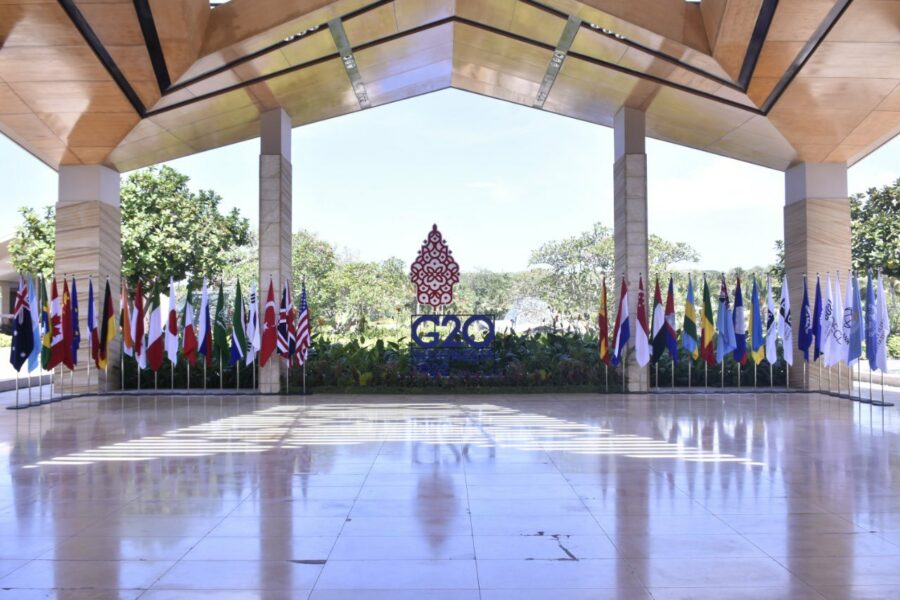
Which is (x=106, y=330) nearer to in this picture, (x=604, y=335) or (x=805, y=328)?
(x=604, y=335)

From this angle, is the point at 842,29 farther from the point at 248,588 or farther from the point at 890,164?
the point at 890,164

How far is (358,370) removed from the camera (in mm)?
14875

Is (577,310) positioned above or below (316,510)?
above

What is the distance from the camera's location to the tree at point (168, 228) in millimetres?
19609

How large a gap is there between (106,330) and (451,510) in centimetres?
1059


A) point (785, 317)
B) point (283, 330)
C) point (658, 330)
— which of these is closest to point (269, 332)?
point (283, 330)

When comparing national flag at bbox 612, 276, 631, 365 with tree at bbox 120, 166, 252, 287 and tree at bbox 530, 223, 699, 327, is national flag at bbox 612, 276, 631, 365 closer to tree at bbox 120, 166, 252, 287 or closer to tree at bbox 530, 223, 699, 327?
tree at bbox 120, 166, 252, 287

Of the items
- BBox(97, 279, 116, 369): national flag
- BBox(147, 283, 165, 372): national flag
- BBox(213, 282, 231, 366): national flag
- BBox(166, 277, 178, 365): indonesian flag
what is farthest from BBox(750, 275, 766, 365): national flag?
BBox(97, 279, 116, 369): national flag

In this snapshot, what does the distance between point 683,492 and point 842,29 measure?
6776 millimetres

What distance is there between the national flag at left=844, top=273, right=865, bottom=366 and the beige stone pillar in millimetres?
3567

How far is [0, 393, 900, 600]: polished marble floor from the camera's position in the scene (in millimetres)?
3945

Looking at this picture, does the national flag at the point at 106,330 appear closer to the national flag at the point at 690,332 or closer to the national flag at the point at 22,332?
the national flag at the point at 22,332

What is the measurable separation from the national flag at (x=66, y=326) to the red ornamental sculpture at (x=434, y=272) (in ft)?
19.9

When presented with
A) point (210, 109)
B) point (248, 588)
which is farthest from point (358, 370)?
point (248, 588)
